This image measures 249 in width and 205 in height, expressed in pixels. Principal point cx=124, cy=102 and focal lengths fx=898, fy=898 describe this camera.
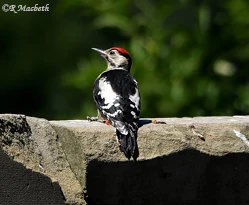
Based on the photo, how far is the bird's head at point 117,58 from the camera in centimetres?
624

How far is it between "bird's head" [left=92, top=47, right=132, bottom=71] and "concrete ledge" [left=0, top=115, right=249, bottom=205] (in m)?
2.59

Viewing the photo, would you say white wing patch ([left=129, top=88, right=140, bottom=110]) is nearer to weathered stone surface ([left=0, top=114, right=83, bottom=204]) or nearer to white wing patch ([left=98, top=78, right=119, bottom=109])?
white wing patch ([left=98, top=78, right=119, bottom=109])

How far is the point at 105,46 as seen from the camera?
12.7 meters

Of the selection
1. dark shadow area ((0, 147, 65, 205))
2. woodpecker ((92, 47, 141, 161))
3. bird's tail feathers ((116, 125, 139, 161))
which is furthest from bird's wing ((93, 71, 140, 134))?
dark shadow area ((0, 147, 65, 205))

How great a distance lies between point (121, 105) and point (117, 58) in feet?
6.08

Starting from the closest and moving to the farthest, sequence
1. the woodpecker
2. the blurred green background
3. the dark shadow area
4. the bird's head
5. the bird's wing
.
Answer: the dark shadow area
the woodpecker
the bird's wing
the blurred green background
the bird's head

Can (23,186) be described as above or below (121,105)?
below

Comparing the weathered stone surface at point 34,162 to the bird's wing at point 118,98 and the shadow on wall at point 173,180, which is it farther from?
the bird's wing at point 118,98

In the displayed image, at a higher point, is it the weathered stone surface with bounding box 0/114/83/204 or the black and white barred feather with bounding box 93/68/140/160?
the black and white barred feather with bounding box 93/68/140/160

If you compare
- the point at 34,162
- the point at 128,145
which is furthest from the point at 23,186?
the point at 128,145

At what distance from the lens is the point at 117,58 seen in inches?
250

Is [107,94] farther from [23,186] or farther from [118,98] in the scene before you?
[23,186]

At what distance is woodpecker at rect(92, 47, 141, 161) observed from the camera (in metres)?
3.46

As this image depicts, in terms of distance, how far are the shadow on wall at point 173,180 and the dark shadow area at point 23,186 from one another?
0.51 ft
